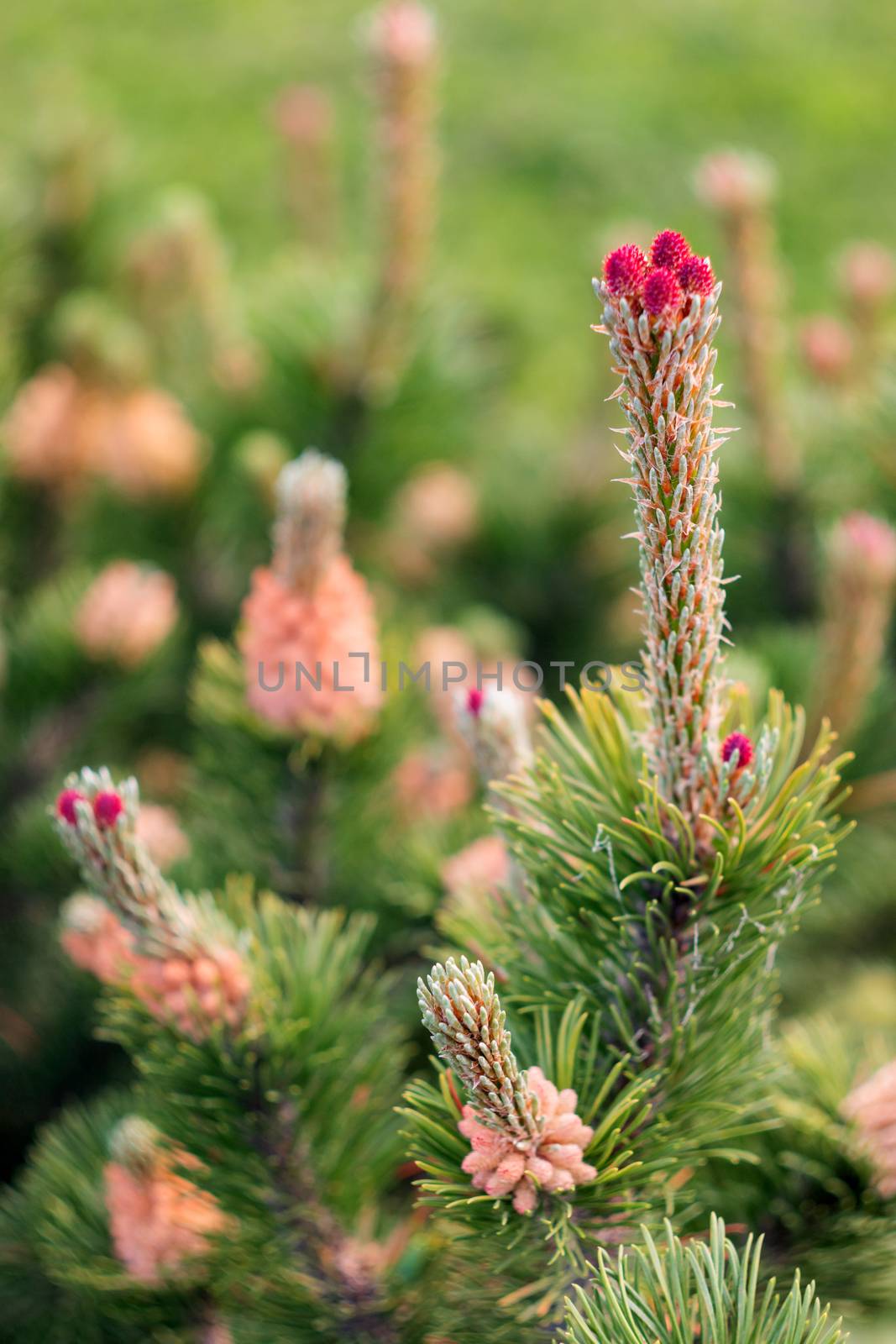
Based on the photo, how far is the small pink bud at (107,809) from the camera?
49 centimetres

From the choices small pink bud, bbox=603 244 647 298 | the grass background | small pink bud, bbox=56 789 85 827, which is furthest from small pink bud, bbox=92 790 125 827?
the grass background

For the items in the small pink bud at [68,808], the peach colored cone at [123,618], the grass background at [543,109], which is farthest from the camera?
the grass background at [543,109]

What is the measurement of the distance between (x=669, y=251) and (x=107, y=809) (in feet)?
0.97

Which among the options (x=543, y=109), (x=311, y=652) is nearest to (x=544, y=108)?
(x=543, y=109)

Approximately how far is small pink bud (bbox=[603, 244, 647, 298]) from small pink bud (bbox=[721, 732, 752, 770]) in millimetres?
171

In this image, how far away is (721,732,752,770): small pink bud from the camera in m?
0.47

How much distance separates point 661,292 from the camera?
39cm

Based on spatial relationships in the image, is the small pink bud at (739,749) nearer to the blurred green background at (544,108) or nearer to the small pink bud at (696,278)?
the small pink bud at (696,278)

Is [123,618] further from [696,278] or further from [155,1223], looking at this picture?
[696,278]

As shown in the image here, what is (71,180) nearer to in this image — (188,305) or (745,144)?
(188,305)

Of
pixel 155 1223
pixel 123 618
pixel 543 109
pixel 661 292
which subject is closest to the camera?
pixel 661 292

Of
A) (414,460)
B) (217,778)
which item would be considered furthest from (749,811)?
(414,460)

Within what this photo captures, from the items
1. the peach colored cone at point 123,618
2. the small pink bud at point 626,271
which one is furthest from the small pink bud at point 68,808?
the peach colored cone at point 123,618

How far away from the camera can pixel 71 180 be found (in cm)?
120
